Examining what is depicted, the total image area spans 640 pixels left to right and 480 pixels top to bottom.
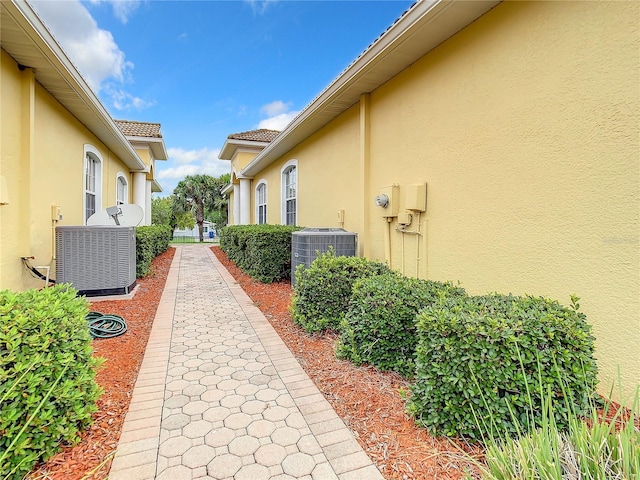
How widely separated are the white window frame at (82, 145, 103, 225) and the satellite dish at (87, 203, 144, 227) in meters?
1.13

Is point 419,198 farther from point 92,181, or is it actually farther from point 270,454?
point 92,181

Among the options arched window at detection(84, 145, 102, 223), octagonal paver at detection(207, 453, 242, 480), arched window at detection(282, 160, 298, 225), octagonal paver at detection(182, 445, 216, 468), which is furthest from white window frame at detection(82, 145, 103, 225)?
octagonal paver at detection(207, 453, 242, 480)

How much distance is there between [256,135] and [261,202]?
3.40 metres

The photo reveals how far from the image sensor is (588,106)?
2971 millimetres

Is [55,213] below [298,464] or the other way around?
the other way around

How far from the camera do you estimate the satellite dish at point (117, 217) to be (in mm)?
7656

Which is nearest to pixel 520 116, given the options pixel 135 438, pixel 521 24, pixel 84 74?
pixel 521 24

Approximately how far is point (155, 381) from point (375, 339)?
228 centimetres

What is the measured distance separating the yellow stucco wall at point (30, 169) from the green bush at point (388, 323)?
5041mm

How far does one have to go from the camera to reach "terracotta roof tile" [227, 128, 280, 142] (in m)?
15.9

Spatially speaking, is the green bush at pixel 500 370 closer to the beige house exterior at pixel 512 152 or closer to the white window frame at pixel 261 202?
the beige house exterior at pixel 512 152

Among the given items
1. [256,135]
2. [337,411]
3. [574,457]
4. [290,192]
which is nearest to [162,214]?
[256,135]

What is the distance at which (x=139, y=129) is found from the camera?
15.2 m

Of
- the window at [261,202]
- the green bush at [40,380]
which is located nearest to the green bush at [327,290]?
the green bush at [40,380]
